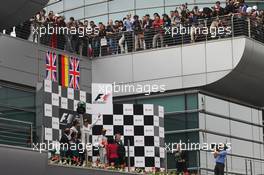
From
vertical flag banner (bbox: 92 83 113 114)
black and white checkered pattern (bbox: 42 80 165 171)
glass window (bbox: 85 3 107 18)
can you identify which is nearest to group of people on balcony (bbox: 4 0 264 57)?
black and white checkered pattern (bbox: 42 80 165 171)

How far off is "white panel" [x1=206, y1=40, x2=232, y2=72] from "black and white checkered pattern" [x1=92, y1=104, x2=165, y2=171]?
16.6 ft

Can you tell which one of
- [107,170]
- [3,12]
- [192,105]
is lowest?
[107,170]

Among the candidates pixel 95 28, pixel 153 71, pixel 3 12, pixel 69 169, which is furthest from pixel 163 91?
pixel 69 169

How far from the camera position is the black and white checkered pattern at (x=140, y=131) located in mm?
31094

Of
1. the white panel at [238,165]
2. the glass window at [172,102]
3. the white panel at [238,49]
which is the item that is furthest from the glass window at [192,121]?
the white panel at [238,49]

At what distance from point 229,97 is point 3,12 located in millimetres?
11617

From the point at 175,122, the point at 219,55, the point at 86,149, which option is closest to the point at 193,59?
the point at 219,55

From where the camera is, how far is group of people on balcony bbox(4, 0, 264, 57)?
3628cm

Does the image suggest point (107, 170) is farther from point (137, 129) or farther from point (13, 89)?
point (13, 89)

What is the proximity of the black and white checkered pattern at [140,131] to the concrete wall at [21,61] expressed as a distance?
17.1 ft

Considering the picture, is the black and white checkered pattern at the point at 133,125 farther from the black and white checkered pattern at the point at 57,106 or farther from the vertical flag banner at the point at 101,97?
the vertical flag banner at the point at 101,97

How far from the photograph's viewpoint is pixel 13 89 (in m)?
34.6

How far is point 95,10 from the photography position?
4594 cm

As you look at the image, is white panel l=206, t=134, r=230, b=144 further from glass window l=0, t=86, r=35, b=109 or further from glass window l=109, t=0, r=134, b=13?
glass window l=109, t=0, r=134, b=13
